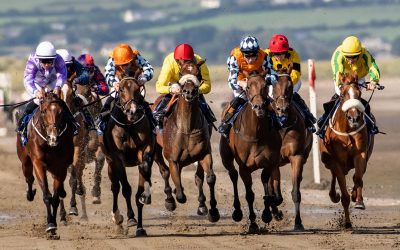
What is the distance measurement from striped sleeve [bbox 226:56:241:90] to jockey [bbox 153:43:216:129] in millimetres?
401

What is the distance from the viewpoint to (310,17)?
14312 centimetres

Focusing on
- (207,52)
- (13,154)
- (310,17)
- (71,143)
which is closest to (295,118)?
(71,143)

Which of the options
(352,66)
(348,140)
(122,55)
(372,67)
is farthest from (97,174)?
(372,67)

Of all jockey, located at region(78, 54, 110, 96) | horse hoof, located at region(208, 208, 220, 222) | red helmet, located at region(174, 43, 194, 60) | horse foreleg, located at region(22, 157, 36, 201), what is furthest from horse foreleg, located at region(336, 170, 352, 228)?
jockey, located at region(78, 54, 110, 96)

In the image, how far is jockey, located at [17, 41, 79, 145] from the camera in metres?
17.4

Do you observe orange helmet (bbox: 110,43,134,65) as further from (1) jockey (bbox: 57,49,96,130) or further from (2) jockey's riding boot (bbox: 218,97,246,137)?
(2) jockey's riding boot (bbox: 218,97,246,137)

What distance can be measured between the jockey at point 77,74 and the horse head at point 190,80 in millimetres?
2746

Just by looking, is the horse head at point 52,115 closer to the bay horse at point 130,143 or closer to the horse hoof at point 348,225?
the bay horse at point 130,143

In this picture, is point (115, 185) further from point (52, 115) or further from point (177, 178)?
point (52, 115)

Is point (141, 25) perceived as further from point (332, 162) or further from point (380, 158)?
point (332, 162)

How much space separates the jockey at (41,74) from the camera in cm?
1736

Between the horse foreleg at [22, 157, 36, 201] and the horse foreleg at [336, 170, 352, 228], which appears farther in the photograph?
the horse foreleg at [22, 157, 36, 201]

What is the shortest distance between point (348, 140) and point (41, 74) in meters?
4.14

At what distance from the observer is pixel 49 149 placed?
669 inches
